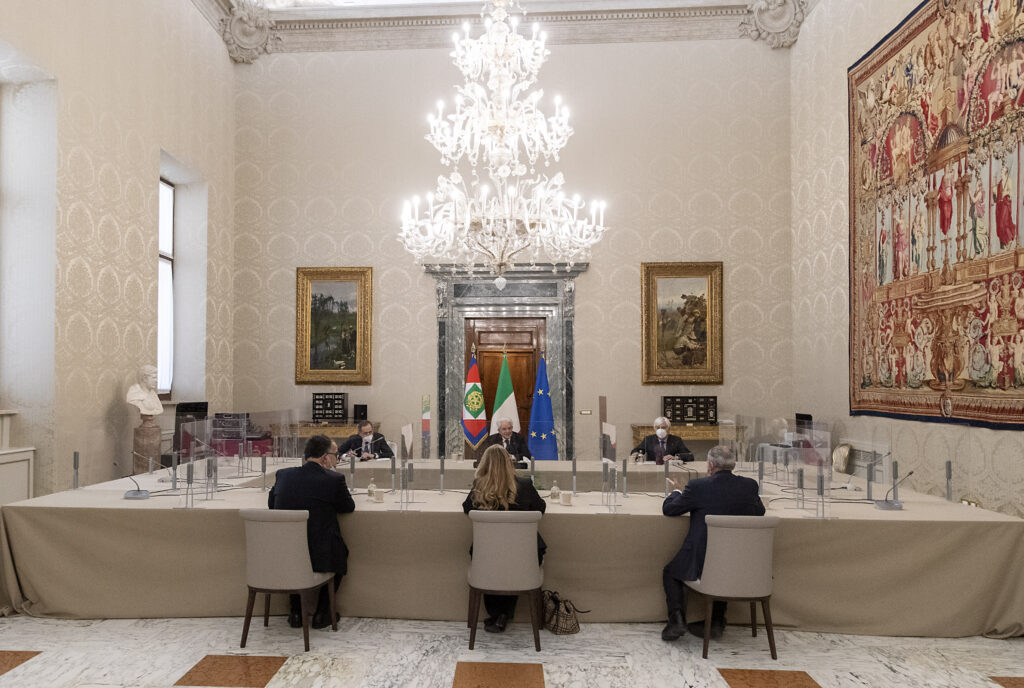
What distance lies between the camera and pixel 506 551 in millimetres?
4371

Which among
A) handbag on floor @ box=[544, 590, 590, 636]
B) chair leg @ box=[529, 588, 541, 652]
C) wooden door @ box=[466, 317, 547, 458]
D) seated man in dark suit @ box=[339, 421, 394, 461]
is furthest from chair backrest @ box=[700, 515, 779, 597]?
wooden door @ box=[466, 317, 547, 458]

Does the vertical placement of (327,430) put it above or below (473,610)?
above

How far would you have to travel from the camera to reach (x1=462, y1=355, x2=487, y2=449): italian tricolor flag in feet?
32.7

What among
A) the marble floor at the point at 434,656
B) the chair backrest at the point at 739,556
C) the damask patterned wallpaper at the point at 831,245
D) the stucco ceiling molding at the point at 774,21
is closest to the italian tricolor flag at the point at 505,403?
the damask patterned wallpaper at the point at 831,245

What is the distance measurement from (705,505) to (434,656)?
198 centimetres

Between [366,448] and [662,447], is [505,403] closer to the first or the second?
[366,448]

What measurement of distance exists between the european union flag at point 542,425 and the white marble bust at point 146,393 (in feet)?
15.9

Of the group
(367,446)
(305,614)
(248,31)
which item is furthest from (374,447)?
(248,31)

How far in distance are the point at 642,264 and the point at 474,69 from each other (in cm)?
499

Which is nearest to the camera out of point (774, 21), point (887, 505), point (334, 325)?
point (887, 505)

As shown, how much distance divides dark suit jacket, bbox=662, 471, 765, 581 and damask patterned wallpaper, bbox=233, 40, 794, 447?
6.12m

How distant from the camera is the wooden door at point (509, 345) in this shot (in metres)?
11.1

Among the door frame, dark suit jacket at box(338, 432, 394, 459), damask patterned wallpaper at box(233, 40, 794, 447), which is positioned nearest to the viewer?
dark suit jacket at box(338, 432, 394, 459)

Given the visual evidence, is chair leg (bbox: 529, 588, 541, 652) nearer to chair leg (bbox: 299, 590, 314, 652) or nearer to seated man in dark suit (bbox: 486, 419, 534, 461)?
chair leg (bbox: 299, 590, 314, 652)
